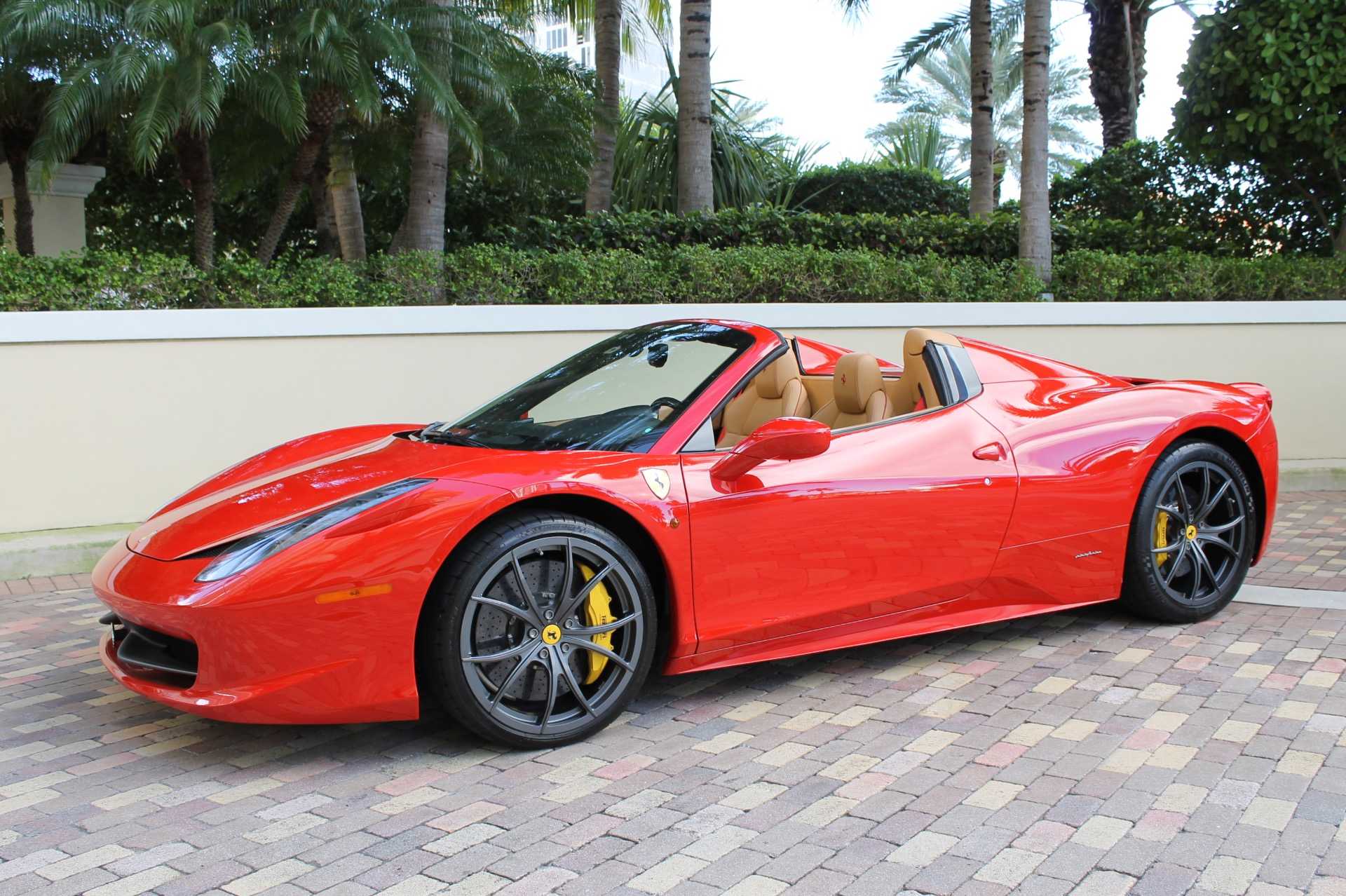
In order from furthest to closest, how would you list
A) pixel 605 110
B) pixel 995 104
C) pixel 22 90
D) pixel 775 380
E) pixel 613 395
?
pixel 995 104 → pixel 605 110 → pixel 22 90 → pixel 775 380 → pixel 613 395

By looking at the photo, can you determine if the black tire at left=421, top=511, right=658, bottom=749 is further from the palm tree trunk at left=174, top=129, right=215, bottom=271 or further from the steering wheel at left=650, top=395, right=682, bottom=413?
the palm tree trunk at left=174, top=129, right=215, bottom=271

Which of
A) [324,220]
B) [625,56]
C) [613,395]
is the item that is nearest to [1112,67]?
[625,56]

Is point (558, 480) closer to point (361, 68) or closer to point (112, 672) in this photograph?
point (112, 672)

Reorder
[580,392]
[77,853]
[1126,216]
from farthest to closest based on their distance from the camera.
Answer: [1126,216] → [580,392] → [77,853]

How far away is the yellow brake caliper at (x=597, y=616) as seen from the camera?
3.64 m

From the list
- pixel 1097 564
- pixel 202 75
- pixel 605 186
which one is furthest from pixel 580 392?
pixel 605 186

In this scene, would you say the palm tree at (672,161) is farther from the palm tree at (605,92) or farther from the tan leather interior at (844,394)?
the tan leather interior at (844,394)

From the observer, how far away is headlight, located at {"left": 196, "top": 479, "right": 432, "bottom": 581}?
10.9ft

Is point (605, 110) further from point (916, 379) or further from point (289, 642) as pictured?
point (289, 642)

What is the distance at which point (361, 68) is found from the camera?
8.32 m

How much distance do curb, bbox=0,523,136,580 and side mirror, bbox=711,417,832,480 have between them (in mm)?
3865

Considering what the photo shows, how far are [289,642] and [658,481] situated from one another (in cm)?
118

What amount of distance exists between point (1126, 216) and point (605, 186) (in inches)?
227

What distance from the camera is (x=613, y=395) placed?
4371mm
